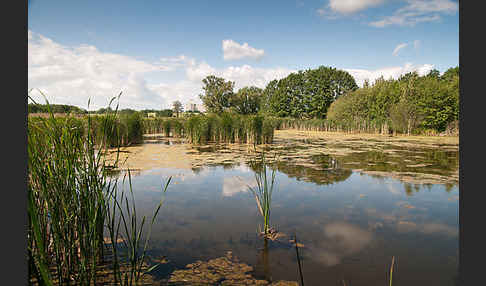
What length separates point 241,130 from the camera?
11.2 metres

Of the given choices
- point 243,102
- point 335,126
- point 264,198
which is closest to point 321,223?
point 264,198

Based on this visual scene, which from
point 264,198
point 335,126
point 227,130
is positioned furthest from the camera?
point 335,126

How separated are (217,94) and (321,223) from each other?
28.1 meters

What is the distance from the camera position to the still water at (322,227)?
6.95ft

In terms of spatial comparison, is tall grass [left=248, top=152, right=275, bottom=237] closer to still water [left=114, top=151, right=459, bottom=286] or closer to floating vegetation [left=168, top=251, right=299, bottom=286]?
still water [left=114, top=151, right=459, bottom=286]

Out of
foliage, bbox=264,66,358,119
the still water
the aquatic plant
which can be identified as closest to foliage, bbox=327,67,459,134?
foliage, bbox=264,66,358,119

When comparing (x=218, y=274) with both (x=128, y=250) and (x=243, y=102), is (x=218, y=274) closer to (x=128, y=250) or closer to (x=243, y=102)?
(x=128, y=250)

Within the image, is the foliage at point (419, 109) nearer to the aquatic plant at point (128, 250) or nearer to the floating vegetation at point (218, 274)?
the floating vegetation at point (218, 274)

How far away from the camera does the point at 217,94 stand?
3009cm

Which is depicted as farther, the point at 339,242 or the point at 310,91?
the point at 310,91

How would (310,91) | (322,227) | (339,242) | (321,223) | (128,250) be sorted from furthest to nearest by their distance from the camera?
1. (310,91)
2. (321,223)
3. (322,227)
4. (339,242)
5. (128,250)

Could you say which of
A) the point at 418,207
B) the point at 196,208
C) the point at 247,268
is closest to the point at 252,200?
the point at 196,208

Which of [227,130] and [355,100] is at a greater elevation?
[355,100]
